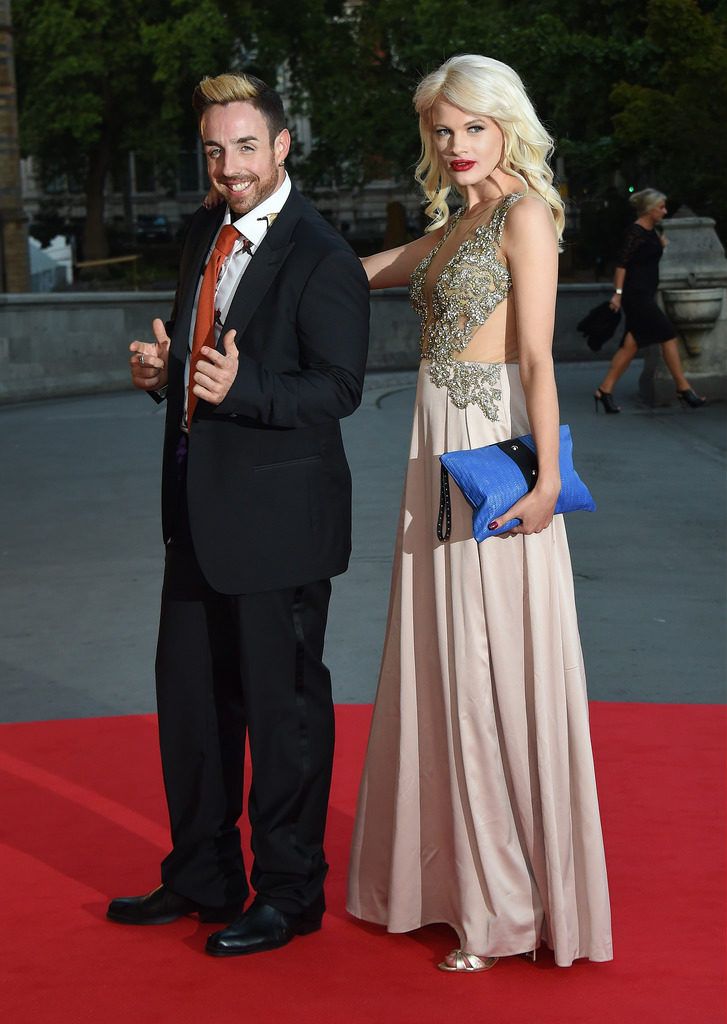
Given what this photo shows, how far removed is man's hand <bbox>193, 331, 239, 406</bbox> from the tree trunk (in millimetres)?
46593

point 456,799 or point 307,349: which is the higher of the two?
point 307,349

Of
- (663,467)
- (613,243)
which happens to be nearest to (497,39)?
(613,243)

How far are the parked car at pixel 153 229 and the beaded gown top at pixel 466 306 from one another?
176 feet

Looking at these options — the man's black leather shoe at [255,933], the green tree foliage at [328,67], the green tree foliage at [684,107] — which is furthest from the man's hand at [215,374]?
the green tree foliage at [328,67]

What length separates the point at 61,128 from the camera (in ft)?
144

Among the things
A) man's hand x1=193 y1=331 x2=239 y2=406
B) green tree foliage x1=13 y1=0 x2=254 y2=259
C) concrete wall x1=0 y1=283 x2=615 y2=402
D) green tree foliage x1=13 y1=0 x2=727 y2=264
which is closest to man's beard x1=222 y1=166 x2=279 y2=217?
man's hand x1=193 y1=331 x2=239 y2=406

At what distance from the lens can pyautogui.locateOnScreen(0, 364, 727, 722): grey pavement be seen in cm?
598

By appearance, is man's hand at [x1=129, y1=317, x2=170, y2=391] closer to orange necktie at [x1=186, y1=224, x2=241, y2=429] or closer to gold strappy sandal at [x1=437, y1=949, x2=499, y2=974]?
orange necktie at [x1=186, y1=224, x2=241, y2=429]

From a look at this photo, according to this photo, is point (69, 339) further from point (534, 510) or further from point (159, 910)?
point (534, 510)

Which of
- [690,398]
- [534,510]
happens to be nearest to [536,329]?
[534,510]

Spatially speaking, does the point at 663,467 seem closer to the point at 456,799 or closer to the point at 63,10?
the point at 456,799

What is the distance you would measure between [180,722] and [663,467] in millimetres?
7643

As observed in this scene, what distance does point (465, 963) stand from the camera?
3428 mm

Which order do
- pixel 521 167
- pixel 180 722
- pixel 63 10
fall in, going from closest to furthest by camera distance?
1. pixel 521 167
2. pixel 180 722
3. pixel 63 10
